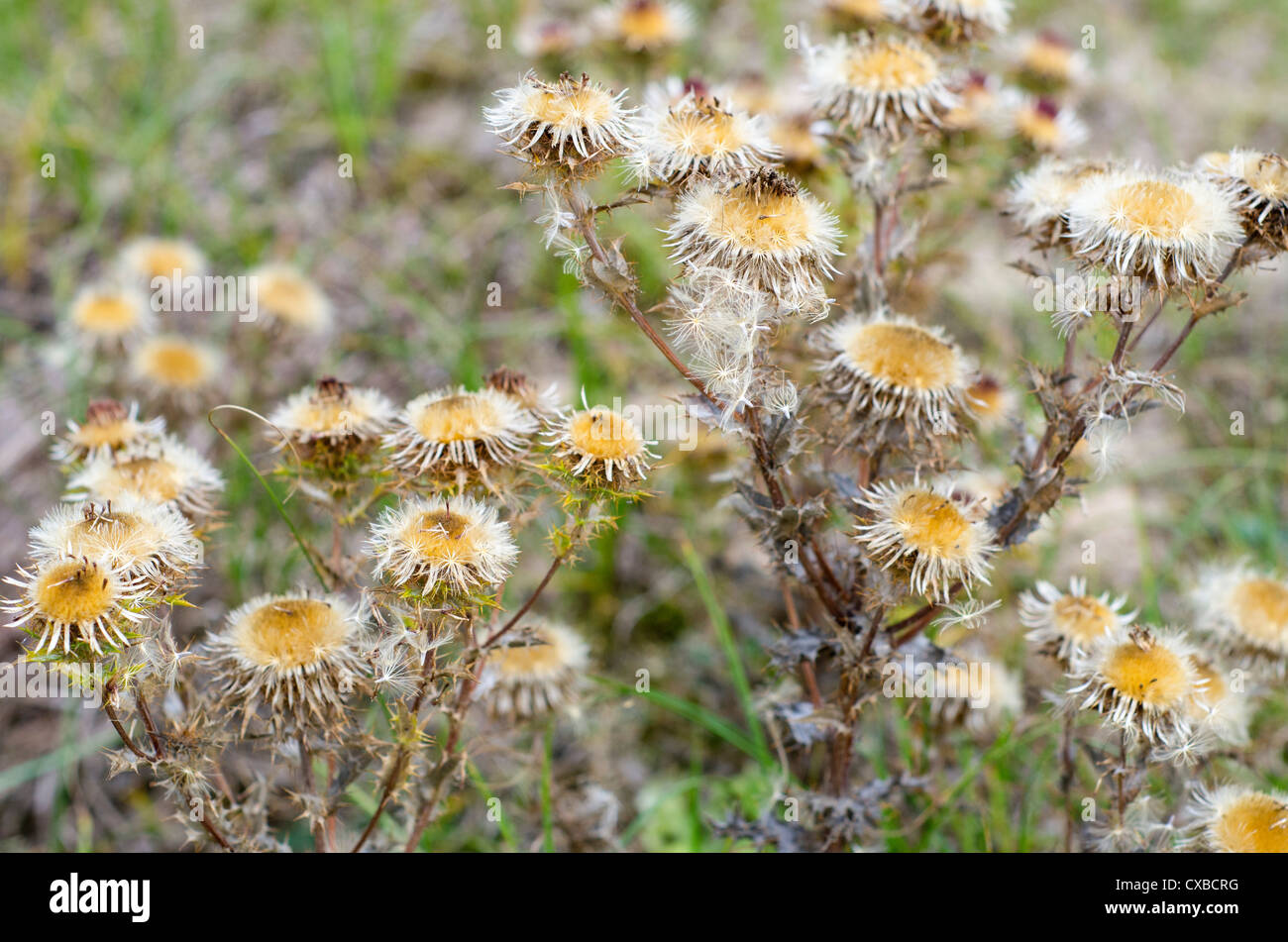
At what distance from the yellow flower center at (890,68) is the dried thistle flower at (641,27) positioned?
1.37m

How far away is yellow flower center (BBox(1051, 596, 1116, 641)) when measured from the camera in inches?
85.7

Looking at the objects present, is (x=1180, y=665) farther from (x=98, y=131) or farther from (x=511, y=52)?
(x=98, y=131)

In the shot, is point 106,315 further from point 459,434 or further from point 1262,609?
point 1262,609

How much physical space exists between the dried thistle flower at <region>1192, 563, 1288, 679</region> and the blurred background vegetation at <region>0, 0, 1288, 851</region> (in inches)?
15.0

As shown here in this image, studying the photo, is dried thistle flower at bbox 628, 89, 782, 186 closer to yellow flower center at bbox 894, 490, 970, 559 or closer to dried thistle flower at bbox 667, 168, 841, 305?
dried thistle flower at bbox 667, 168, 841, 305

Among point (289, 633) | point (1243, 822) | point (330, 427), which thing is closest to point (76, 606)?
point (289, 633)

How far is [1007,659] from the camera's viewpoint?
3.19 meters

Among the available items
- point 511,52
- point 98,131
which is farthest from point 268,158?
point 511,52

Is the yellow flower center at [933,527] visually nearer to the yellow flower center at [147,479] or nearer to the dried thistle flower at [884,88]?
the dried thistle flower at [884,88]

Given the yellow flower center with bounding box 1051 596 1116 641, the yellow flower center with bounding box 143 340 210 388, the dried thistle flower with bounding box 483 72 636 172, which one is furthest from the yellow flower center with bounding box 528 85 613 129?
the yellow flower center with bounding box 143 340 210 388

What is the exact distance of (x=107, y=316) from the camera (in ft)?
11.6

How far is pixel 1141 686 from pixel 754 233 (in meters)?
1.08

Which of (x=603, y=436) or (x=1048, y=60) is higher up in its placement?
(x=1048, y=60)

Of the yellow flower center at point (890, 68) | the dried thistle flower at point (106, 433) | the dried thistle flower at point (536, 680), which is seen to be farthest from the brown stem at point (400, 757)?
the yellow flower center at point (890, 68)
